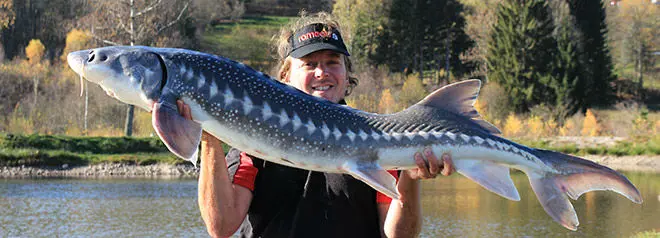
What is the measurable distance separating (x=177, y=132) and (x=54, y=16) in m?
65.3

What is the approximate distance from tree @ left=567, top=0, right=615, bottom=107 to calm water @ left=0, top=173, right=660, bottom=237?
31380mm

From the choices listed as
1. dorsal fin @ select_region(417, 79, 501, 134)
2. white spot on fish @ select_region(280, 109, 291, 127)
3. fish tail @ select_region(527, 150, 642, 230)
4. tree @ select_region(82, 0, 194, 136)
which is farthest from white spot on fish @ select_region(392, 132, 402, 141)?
tree @ select_region(82, 0, 194, 136)

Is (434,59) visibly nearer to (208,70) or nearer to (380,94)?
(380,94)

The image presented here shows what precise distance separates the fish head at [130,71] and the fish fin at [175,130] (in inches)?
3.9

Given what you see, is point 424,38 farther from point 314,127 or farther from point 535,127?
point 314,127

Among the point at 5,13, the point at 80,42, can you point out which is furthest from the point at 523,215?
the point at 5,13

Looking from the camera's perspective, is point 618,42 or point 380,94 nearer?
point 380,94

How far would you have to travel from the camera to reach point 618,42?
78062mm

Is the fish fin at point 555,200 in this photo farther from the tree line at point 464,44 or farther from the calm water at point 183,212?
the tree line at point 464,44

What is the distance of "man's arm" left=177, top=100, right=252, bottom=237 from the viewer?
14.5 feet

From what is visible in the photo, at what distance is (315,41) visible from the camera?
480cm

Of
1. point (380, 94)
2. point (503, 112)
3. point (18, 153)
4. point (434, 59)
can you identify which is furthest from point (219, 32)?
point (18, 153)

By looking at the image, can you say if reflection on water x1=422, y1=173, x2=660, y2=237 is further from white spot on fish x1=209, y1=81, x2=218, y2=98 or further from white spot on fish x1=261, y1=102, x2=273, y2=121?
white spot on fish x1=209, y1=81, x2=218, y2=98

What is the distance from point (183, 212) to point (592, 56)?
4653cm
